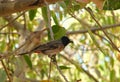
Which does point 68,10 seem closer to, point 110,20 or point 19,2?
point 19,2

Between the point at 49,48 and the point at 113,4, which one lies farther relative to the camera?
the point at 113,4

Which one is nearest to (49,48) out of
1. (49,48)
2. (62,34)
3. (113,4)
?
(49,48)

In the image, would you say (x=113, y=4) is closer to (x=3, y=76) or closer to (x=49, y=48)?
(x=49, y=48)

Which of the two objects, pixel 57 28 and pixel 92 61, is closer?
pixel 57 28

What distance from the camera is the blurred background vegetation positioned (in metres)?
1.09

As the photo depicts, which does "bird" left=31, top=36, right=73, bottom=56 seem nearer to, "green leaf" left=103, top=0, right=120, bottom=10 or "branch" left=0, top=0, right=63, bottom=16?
"branch" left=0, top=0, right=63, bottom=16

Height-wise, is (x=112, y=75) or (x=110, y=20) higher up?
(x=110, y=20)

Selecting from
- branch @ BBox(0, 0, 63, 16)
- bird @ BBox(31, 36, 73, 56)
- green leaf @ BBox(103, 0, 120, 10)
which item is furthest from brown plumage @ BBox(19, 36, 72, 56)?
green leaf @ BBox(103, 0, 120, 10)

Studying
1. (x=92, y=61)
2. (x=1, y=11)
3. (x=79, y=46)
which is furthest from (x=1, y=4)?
(x=92, y=61)

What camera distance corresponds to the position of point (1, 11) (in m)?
1.02

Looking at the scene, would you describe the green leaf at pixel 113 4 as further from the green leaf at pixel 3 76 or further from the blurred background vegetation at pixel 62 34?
the green leaf at pixel 3 76

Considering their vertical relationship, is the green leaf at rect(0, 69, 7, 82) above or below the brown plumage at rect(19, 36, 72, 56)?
below

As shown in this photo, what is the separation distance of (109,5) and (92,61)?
2028 millimetres

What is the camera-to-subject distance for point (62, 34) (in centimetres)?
112
